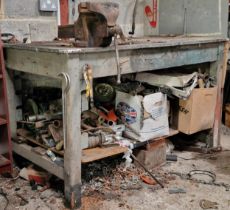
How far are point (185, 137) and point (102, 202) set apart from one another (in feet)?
4.51

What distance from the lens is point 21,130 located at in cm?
253

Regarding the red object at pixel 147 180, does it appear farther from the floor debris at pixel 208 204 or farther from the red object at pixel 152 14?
the red object at pixel 152 14

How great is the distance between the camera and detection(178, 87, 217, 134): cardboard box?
2621 mm

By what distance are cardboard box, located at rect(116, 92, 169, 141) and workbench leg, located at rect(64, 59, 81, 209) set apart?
1.90ft

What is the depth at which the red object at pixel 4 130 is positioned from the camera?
2.21m

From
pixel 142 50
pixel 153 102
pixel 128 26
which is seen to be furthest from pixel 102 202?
pixel 128 26

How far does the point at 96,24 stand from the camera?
6.33 ft

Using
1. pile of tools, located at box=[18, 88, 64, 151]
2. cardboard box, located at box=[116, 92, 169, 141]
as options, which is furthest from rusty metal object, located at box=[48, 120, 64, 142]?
cardboard box, located at box=[116, 92, 169, 141]

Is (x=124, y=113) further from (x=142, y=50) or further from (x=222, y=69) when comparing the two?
(x=222, y=69)

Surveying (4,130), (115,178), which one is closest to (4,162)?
(4,130)

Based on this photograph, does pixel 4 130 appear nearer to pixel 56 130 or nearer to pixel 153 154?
pixel 56 130

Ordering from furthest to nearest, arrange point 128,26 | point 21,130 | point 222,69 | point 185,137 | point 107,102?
point 128,26 → point 185,137 → point 222,69 → point 107,102 → point 21,130

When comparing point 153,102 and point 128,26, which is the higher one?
point 128,26

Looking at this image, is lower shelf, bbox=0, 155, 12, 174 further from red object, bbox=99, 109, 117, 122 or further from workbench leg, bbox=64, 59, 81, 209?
red object, bbox=99, 109, 117, 122
